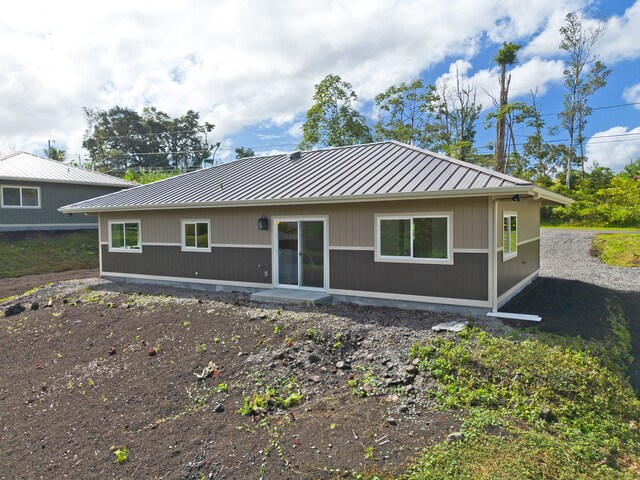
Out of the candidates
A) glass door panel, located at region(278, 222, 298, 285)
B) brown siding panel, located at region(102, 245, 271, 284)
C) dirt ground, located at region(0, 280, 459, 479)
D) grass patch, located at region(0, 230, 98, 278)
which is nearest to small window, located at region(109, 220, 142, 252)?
brown siding panel, located at region(102, 245, 271, 284)

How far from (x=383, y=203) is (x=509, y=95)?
938 inches

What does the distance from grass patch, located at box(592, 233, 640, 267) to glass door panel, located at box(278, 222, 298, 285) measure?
11.6 m

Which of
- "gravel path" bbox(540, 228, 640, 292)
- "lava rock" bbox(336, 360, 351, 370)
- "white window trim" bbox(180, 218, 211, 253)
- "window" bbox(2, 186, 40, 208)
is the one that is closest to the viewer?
"lava rock" bbox(336, 360, 351, 370)

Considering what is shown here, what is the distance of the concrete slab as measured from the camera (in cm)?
855

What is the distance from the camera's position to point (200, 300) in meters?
9.45

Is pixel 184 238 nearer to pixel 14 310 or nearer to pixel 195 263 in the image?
pixel 195 263

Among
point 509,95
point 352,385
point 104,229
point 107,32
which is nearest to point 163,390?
point 352,385

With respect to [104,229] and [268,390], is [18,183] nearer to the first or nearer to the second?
[104,229]

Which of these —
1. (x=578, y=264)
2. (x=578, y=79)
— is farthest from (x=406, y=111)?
(x=578, y=264)

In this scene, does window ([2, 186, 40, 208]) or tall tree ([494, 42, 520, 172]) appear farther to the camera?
tall tree ([494, 42, 520, 172])

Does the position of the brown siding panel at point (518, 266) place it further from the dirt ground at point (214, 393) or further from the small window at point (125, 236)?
the small window at point (125, 236)

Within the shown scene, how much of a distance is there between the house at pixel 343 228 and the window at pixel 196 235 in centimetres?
3

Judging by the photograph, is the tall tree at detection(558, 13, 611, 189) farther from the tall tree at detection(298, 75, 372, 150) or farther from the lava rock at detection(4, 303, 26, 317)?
the lava rock at detection(4, 303, 26, 317)

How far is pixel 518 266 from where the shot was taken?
9.59 m
